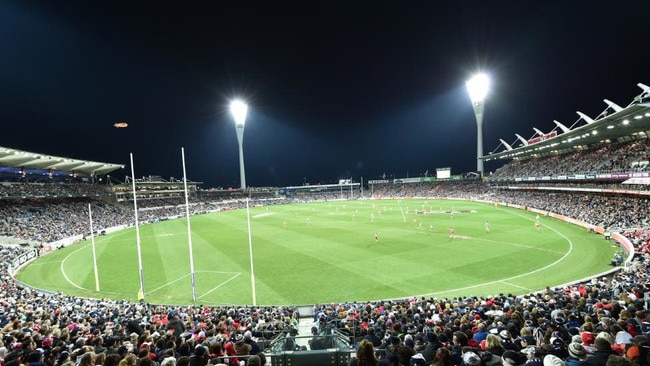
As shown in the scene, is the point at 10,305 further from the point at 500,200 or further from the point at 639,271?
the point at 500,200

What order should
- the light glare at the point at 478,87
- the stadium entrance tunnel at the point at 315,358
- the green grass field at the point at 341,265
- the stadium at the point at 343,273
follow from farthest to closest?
the light glare at the point at 478,87 → the green grass field at the point at 341,265 → the stadium at the point at 343,273 → the stadium entrance tunnel at the point at 315,358

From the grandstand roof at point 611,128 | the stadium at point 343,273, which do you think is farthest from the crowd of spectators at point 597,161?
the grandstand roof at point 611,128

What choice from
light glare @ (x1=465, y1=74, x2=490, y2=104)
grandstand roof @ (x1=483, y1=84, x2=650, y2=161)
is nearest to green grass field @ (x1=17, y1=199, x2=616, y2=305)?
grandstand roof @ (x1=483, y1=84, x2=650, y2=161)

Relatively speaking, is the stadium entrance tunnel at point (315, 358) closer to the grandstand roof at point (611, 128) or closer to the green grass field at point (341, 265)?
the green grass field at point (341, 265)

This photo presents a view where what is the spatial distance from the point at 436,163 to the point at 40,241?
143m

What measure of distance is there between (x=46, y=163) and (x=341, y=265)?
64.3m

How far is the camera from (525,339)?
7.09m

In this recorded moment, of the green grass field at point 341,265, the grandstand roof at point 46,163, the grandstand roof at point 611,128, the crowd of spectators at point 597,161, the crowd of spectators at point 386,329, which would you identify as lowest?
the green grass field at point 341,265

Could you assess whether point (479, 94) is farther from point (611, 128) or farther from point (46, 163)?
point (46, 163)

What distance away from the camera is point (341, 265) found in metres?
28.5

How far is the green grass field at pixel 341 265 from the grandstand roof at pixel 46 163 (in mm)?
19436

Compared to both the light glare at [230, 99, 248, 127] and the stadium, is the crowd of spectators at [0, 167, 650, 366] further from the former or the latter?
the light glare at [230, 99, 248, 127]

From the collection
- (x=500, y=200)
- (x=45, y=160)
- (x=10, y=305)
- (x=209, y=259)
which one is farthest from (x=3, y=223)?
(x=500, y=200)

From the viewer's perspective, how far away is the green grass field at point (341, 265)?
22234mm
